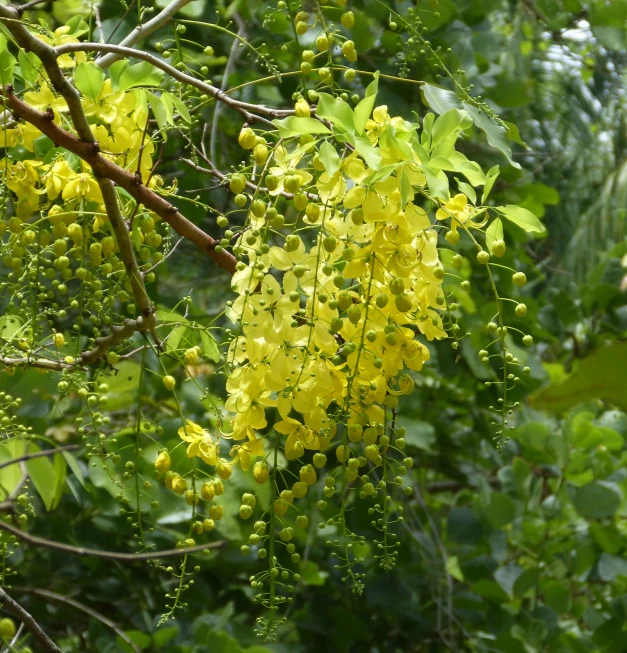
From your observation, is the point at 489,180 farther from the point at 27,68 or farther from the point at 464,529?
the point at 464,529

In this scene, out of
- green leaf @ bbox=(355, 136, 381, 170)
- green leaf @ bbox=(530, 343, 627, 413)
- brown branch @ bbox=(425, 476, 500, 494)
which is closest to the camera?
green leaf @ bbox=(530, 343, 627, 413)

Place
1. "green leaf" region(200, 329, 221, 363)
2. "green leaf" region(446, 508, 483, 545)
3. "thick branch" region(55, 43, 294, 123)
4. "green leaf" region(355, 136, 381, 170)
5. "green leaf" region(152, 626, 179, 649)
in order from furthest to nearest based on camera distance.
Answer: "green leaf" region(446, 508, 483, 545)
"green leaf" region(152, 626, 179, 649)
"green leaf" region(200, 329, 221, 363)
"thick branch" region(55, 43, 294, 123)
"green leaf" region(355, 136, 381, 170)

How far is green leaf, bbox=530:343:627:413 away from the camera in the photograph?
0.62 feet

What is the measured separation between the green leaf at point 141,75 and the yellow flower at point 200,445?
250 millimetres

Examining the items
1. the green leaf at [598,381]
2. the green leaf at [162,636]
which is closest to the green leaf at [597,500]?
the green leaf at [162,636]

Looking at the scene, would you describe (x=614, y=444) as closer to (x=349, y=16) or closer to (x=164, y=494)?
(x=164, y=494)

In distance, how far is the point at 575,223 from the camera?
2314mm

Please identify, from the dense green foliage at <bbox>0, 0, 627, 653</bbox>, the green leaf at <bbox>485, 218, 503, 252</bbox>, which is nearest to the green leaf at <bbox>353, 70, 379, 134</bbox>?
the green leaf at <bbox>485, 218, 503, 252</bbox>

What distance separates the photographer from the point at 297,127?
51 cm

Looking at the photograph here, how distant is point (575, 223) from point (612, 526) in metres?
1.11

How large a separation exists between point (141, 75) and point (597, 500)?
3.42 feet

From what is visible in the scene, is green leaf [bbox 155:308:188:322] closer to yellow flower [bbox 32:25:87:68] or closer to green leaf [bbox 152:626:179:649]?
yellow flower [bbox 32:25:87:68]

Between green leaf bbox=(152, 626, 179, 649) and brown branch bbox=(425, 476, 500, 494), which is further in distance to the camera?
brown branch bbox=(425, 476, 500, 494)

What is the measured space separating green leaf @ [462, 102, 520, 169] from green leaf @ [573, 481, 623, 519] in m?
0.81
